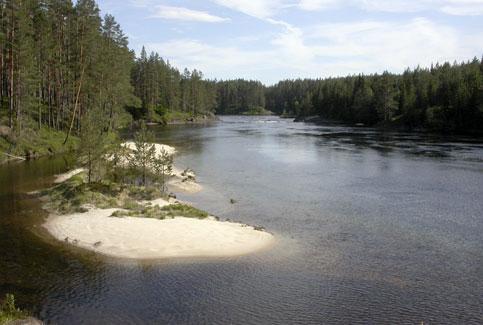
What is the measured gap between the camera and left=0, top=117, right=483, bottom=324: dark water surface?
19.5 metres

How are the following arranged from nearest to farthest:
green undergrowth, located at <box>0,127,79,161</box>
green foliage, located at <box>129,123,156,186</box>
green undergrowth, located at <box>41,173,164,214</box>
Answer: green undergrowth, located at <box>41,173,164,214</box> < green foliage, located at <box>129,123,156,186</box> < green undergrowth, located at <box>0,127,79,161</box>

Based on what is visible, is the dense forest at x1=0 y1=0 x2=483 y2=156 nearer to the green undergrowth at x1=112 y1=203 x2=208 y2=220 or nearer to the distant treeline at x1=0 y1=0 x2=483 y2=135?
the distant treeline at x1=0 y1=0 x2=483 y2=135

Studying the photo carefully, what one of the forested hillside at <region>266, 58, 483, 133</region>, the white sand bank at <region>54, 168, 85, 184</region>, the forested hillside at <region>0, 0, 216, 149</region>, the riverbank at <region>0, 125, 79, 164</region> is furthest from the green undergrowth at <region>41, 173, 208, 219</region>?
the forested hillside at <region>266, 58, 483, 133</region>

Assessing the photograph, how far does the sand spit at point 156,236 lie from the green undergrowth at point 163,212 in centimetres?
82

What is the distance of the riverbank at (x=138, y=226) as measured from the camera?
26.7m

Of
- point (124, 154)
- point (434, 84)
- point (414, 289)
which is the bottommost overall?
point (414, 289)

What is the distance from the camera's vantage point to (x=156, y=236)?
2797 cm

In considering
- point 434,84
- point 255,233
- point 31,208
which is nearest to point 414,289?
point 255,233

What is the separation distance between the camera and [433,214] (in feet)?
120

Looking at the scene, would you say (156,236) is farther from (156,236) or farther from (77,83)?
(77,83)

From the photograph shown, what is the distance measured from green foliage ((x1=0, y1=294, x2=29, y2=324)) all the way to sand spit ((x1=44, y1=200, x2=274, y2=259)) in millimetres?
7897

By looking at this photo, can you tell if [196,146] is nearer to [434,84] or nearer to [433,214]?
[433,214]

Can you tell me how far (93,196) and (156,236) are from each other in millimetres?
10258

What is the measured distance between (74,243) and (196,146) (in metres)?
56.3
